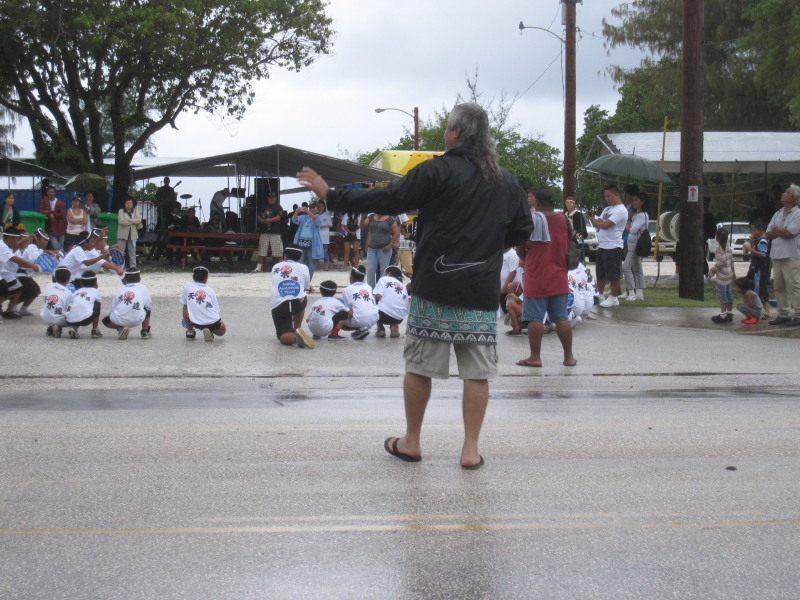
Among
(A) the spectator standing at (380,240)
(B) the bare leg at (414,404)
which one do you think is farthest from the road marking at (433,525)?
(A) the spectator standing at (380,240)

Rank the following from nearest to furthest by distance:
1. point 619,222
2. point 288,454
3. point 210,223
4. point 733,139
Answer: point 288,454 → point 619,222 → point 733,139 → point 210,223

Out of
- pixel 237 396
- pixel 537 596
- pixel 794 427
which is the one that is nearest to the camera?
pixel 537 596

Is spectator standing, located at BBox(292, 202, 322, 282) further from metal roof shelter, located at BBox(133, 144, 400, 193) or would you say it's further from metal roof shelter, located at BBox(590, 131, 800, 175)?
metal roof shelter, located at BBox(590, 131, 800, 175)

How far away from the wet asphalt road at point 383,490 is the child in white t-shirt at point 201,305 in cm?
229

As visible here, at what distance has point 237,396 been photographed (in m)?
8.58

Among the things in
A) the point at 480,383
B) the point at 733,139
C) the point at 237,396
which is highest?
the point at 733,139

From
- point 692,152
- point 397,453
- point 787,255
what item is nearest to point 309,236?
point 692,152

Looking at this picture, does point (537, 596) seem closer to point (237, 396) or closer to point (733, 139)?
point (237, 396)

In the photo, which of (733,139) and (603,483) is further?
(733,139)

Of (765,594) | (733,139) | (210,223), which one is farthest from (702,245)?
(210,223)

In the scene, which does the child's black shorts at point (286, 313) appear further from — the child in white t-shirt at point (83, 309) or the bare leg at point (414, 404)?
the bare leg at point (414, 404)

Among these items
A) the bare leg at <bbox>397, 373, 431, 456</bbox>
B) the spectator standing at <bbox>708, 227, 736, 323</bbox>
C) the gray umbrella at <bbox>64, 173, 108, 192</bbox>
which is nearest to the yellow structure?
the gray umbrella at <bbox>64, 173, 108, 192</bbox>

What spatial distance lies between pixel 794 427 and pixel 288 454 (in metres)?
3.50

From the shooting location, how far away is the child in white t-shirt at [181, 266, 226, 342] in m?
12.0
